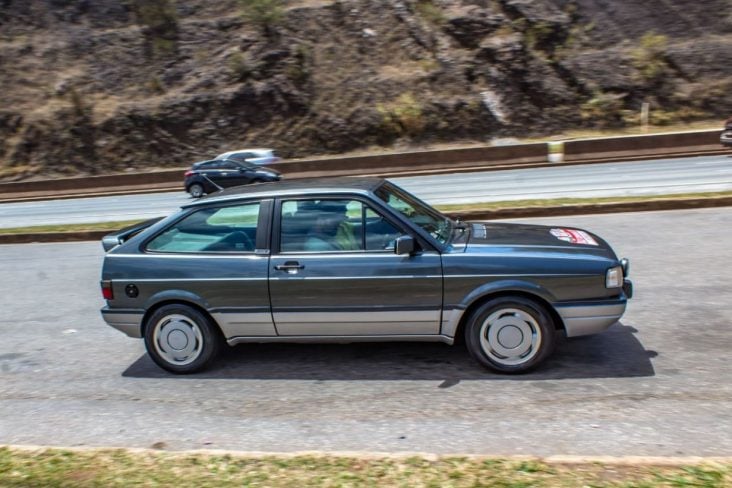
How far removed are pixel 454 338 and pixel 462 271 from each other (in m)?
0.55

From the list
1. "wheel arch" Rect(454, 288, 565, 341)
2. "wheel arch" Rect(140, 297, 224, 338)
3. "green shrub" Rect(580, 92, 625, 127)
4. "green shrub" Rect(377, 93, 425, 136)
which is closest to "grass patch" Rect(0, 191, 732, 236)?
"wheel arch" Rect(454, 288, 565, 341)

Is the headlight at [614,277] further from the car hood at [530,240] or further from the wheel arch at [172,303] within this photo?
the wheel arch at [172,303]

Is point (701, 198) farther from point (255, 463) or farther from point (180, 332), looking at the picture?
point (255, 463)

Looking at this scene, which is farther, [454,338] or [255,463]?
[454,338]

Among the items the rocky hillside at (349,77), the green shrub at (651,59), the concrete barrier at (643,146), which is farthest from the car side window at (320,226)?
the green shrub at (651,59)

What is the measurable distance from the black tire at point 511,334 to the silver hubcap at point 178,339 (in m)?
2.22

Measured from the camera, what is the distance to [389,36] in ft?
117

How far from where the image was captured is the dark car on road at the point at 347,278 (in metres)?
5.19

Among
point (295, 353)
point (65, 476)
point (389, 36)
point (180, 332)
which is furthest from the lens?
point (389, 36)

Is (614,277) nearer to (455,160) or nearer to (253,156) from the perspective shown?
(455,160)

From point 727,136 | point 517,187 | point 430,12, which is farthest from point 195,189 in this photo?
point 727,136

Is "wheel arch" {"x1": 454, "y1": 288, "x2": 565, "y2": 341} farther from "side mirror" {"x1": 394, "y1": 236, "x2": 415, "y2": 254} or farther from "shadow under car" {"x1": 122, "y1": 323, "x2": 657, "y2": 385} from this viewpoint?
"side mirror" {"x1": 394, "y1": 236, "x2": 415, "y2": 254}

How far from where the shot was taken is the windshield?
5594mm

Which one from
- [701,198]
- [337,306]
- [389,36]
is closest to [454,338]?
[337,306]
